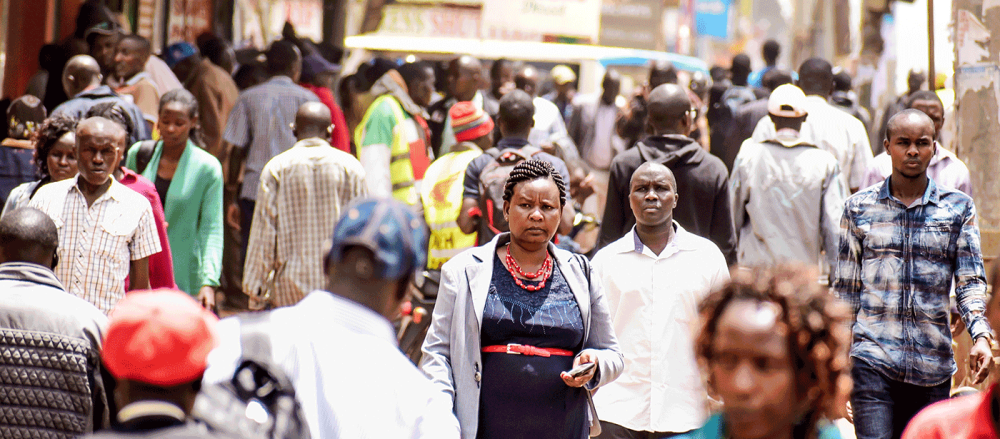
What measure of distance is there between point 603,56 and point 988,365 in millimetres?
11788

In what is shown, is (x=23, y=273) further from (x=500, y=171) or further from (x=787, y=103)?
(x=787, y=103)

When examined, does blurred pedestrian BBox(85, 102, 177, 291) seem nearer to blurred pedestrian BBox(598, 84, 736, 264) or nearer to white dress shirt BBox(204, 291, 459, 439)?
blurred pedestrian BBox(598, 84, 736, 264)

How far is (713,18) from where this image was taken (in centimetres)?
4453

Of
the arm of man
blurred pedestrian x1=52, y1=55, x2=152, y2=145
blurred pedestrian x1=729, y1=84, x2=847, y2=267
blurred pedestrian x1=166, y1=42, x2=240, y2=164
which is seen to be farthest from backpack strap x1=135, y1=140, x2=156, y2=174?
the arm of man

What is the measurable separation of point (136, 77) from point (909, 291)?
622 cm

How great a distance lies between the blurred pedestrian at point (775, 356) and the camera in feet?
8.22

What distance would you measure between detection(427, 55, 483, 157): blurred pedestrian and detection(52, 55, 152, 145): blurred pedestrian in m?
2.63

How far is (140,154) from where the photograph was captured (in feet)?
24.4

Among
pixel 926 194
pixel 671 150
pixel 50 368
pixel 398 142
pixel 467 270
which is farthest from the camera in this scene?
pixel 398 142

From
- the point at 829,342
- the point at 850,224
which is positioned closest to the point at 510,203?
the point at 850,224

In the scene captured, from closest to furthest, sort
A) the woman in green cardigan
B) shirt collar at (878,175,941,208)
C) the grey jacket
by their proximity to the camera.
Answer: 1. the grey jacket
2. shirt collar at (878,175,941,208)
3. the woman in green cardigan

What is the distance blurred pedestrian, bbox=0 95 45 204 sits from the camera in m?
7.57

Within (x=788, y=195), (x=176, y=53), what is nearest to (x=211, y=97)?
(x=176, y=53)

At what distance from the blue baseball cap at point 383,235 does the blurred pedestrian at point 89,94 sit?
17.5 ft
